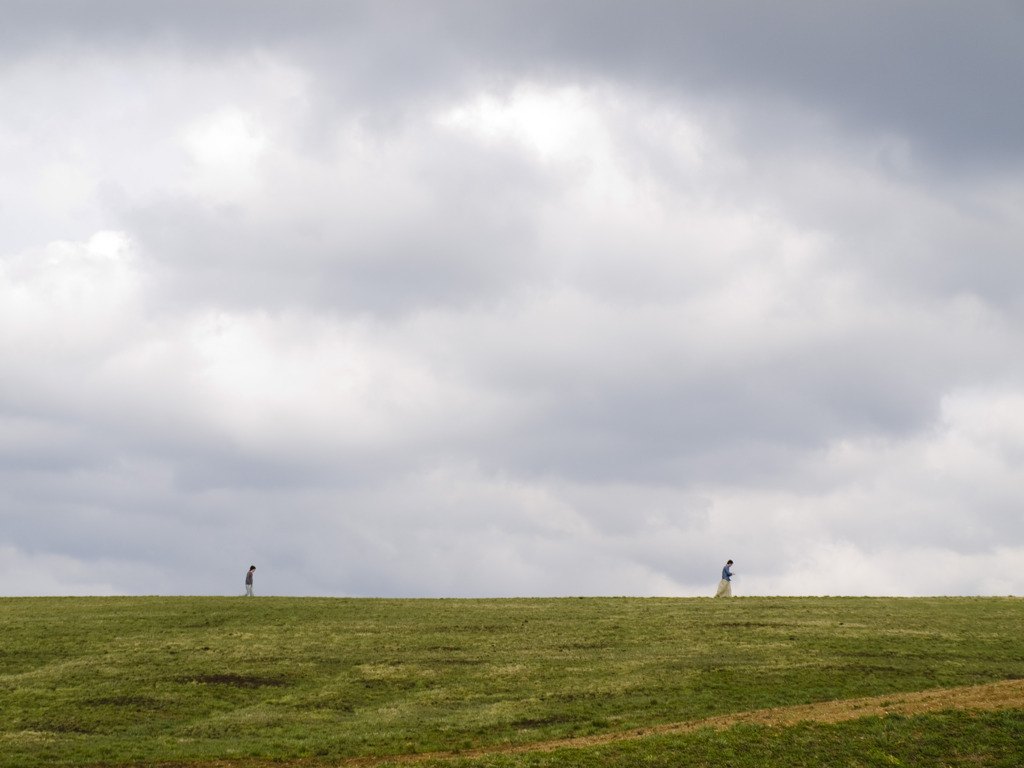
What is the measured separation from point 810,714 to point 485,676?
13334mm

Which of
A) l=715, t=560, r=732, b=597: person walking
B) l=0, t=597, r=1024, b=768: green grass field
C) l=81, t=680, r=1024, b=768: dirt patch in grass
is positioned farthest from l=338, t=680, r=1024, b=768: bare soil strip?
l=715, t=560, r=732, b=597: person walking

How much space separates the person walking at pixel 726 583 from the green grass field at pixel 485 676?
218 cm

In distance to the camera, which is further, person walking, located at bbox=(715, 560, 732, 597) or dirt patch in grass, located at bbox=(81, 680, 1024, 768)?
person walking, located at bbox=(715, 560, 732, 597)

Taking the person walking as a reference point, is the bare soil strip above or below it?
below

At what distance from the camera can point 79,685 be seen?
35938 mm

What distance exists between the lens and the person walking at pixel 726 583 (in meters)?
54.5

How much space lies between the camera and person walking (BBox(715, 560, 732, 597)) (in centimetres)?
5453

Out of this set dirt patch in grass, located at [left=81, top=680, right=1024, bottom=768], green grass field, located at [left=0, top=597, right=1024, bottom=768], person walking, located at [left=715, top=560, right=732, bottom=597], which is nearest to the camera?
green grass field, located at [left=0, top=597, right=1024, bottom=768]

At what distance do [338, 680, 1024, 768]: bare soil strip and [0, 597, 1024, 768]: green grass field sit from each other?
63cm

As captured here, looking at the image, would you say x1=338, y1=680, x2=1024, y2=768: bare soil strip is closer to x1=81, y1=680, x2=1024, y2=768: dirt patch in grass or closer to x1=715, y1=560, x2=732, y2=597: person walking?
x1=81, y1=680, x2=1024, y2=768: dirt patch in grass

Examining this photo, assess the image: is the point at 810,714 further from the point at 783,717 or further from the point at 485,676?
the point at 485,676

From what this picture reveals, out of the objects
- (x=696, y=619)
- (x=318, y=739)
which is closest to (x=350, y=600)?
(x=696, y=619)

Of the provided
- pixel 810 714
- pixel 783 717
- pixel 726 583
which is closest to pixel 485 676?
pixel 783 717

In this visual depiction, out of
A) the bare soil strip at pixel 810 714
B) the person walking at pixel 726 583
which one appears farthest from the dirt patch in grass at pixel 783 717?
the person walking at pixel 726 583
